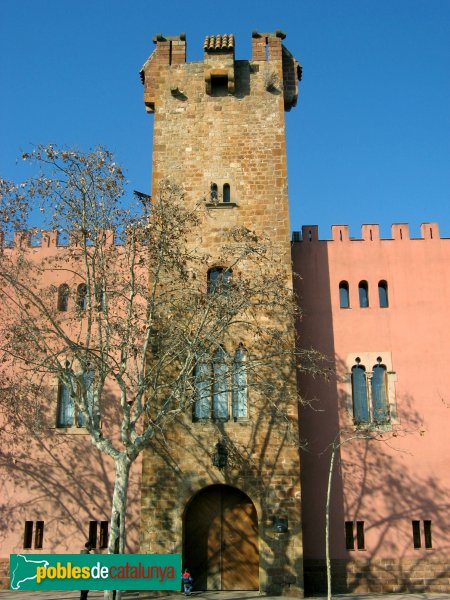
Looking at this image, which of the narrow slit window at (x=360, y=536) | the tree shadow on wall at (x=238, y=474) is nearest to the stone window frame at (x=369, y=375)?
the tree shadow on wall at (x=238, y=474)

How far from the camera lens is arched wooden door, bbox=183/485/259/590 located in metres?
17.7

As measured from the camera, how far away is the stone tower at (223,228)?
692 inches

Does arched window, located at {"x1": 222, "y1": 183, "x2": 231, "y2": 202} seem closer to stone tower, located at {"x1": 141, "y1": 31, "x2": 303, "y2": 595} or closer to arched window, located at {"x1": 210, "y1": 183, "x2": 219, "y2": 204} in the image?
stone tower, located at {"x1": 141, "y1": 31, "x2": 303, "y2": 595}

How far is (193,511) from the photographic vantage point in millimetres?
18188

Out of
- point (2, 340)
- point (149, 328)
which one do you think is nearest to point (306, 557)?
point (149, 328)

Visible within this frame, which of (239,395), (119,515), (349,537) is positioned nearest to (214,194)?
(239,395)

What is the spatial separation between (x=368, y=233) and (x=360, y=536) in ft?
28.4

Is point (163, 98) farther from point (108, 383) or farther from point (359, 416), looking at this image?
point (359, 416)

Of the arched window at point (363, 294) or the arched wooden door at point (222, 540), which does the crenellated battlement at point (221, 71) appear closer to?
the arched window at point (363, 294)

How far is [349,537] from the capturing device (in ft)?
62.3

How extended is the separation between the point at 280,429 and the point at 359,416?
2.94 meters

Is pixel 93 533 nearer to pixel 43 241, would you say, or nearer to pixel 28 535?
pixel 28 535

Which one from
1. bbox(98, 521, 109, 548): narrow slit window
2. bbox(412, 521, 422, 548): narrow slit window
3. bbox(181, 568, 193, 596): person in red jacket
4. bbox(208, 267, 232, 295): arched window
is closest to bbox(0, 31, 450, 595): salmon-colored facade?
bbox(412, 521, 422, 548): narrow slit window

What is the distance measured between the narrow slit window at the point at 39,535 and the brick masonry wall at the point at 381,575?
6971 mm
